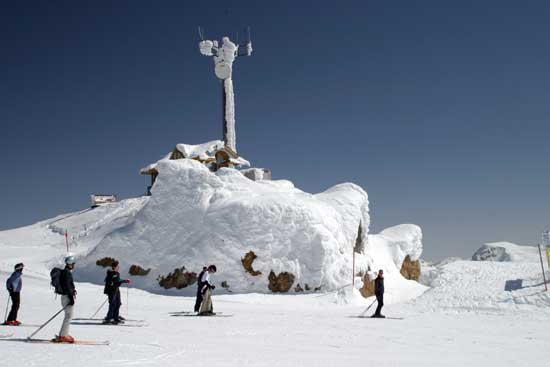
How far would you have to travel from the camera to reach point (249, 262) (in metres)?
21.5

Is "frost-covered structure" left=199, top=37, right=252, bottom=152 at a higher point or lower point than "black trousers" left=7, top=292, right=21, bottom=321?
higher

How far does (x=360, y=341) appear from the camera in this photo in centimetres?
938

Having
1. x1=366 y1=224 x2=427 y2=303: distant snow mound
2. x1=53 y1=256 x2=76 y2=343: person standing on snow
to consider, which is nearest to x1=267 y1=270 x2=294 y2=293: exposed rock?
x1=366 y1=224 x2=427 y2=303: distant snow mound

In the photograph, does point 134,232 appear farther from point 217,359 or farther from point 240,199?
point 217,359

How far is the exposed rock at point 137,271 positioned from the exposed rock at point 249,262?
17.0 ft

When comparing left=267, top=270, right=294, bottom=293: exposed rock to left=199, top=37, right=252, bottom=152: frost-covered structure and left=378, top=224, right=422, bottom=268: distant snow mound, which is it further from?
left=199, top=37, right=252, bottom=152: frost-covered structure

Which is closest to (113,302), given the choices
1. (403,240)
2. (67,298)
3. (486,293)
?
(67,298)

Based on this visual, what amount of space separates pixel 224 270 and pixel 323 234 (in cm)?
519

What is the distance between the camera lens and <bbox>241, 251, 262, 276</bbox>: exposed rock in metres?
21.3

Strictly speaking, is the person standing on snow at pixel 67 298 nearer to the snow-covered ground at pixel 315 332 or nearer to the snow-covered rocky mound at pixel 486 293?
the snow-covered ground at pixel 315 332

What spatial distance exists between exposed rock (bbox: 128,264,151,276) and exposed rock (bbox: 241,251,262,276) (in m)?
5.17

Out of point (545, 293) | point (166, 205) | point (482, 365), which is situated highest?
point (166, 205)

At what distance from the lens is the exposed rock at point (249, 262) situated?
2134 cm

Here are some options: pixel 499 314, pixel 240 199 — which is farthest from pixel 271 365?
pixel 240 199
